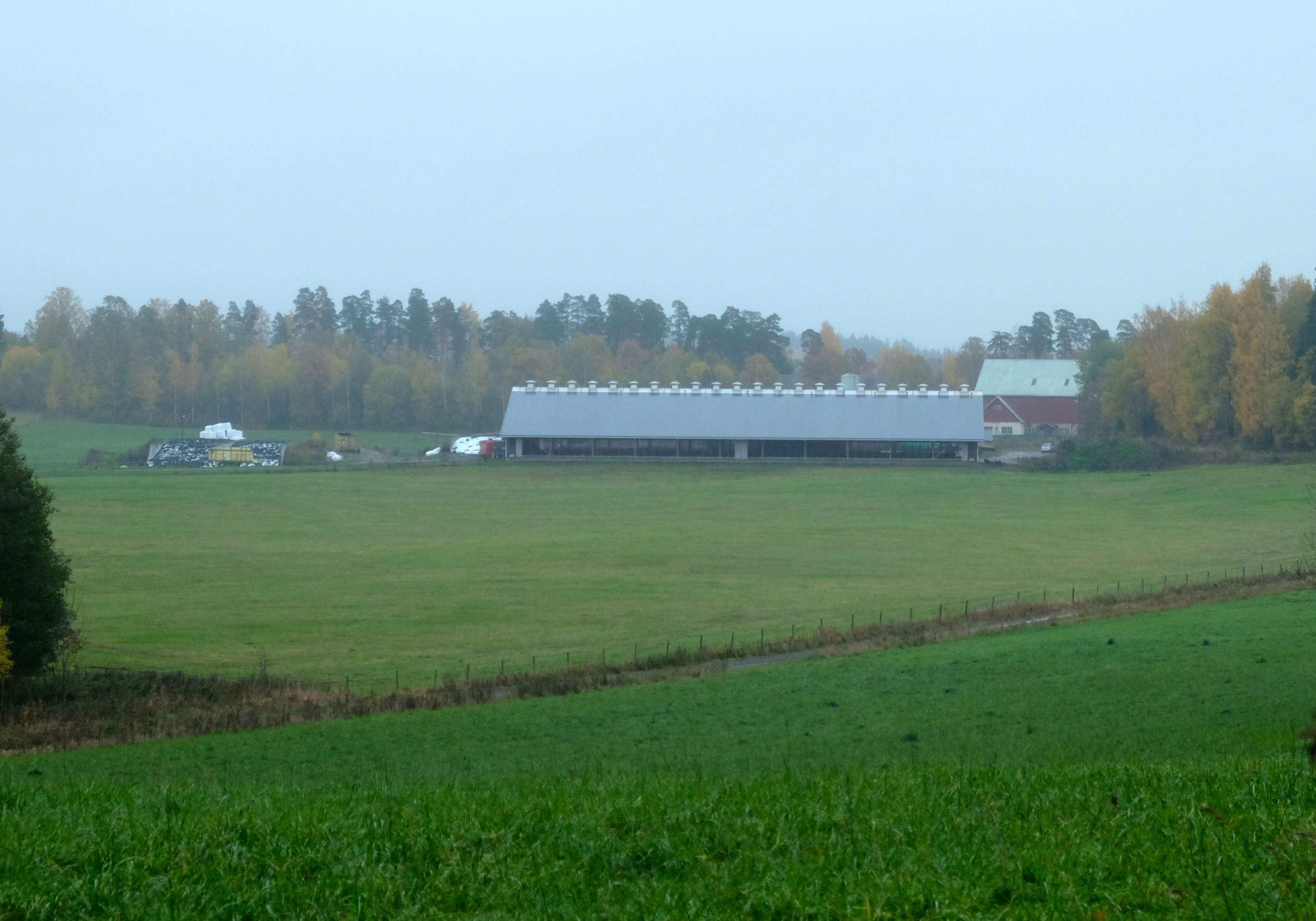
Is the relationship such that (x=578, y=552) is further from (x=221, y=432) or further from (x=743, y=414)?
(x=221, y=432)

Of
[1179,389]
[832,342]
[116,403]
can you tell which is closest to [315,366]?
[116,403]

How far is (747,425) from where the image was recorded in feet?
312

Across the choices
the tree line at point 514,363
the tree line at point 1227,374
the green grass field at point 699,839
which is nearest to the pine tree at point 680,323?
Result: the tree line at point 514,363

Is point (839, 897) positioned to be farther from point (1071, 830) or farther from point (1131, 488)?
point (1131, 488)

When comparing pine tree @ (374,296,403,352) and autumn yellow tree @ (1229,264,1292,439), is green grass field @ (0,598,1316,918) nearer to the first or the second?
autumn yellow tree @ (1229,264,1292,439)

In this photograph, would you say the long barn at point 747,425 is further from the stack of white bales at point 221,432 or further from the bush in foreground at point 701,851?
the bush in foreground at point 701,851

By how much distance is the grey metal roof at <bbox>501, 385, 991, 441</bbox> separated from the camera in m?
93.8

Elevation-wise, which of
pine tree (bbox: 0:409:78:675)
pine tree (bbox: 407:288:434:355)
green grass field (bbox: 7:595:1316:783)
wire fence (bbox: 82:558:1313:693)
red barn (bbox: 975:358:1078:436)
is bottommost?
wire fence (bbox: 82:558:1313:693)

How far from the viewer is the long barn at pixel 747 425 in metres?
92.8

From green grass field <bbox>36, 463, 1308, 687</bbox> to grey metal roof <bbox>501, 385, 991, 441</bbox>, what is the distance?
17.9 ft

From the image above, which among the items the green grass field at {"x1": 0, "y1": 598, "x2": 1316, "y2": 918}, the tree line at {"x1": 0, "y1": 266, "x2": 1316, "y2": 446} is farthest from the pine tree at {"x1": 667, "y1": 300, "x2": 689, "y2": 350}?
the green grass field at {"x1": 0, "y1": 598, "x2": 1316, "y2": 918}

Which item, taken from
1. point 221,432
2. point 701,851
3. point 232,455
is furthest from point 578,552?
point 221,432

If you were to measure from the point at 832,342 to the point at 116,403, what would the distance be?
4238 inches

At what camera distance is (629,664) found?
28172 millimetres
